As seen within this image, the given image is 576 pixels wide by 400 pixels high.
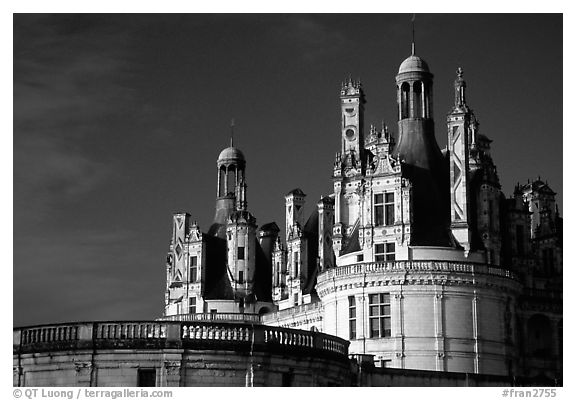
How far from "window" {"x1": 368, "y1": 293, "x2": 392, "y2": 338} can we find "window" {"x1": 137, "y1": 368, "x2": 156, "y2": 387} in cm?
1994

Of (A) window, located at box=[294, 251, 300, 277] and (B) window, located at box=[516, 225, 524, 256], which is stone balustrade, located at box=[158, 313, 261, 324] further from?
(B) window, located at box=[516, 225, 524, 256]

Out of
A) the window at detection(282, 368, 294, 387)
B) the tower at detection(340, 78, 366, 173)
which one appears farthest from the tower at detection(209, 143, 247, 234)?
the window at detection(282, 368, 294, 387)

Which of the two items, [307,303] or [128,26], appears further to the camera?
[307,303]

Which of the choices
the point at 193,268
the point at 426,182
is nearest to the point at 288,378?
the point at 426,182

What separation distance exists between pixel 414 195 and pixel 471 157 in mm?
4004

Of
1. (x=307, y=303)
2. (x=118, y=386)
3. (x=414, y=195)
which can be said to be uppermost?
(x=414, y=195)

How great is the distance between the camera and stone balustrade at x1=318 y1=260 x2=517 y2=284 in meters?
51.4

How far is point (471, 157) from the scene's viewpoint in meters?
56.2

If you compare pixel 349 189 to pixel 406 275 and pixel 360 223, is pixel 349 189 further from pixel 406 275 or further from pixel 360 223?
pixel 406 275

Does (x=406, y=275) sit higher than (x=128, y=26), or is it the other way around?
(x=128, y=26)

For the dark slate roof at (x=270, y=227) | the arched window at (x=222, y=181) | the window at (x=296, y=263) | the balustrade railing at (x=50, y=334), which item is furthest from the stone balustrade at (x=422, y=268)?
the balustrade railing at (x=50, y=334)
